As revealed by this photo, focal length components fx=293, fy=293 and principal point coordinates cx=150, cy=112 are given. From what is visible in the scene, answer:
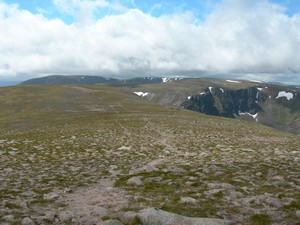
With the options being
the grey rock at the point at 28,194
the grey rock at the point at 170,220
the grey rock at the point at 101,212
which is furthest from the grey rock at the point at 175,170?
the grey rock at the point at 28,194

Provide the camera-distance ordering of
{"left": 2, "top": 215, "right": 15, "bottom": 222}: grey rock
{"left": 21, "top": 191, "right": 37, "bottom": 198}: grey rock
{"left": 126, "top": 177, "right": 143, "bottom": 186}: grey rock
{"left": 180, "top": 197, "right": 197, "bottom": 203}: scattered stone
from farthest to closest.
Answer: {"left": 126, "top": 177, "right": 143, "bottom": 186}: grey rock
{"left": 21, "top": 191, "right": 37, "bottom": 198}: grey rock
{"left": 180, "top": 197, "right": 197, "bottom": 203}: scattered stone
{"left": 2, "top": 215, "right": 15, "bottom": 222}: grey rock

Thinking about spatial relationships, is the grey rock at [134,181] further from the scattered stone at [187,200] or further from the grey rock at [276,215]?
the grey rock at [276,215]

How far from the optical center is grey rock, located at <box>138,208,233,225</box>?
1091cm

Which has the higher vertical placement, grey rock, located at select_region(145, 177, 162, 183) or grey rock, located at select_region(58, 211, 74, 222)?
grey rock, located at select_region(58, 211, 74, 222)

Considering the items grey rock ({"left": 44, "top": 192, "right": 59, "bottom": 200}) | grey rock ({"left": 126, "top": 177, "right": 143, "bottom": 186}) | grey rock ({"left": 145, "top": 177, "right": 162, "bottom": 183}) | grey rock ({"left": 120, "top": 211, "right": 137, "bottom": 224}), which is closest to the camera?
grey rock ({"left": 120, "top": 211, "right": 137, "bottom": 224})

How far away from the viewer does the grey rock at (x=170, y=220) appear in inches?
430

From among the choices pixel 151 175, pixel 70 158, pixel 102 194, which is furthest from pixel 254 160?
pixel 70 158

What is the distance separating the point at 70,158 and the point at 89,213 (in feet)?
47.4

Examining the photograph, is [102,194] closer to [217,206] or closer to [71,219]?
[71,219]

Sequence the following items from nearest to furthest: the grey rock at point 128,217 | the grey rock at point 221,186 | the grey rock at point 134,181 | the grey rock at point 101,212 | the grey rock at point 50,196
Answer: the grey rock at point 128,217 → the grey rock at point 101,212 → the grey rock at point 50,196 → the grey rock at point 221,186 → the grey rock at point 134,181

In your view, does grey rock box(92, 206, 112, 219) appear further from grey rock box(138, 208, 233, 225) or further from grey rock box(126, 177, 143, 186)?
grey rock box(126, 177, 143, 186)

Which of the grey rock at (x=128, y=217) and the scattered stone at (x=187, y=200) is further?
the scattered stone at (x=187, y=200)

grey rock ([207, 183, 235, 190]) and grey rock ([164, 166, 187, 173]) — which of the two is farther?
grey rock ([164, 166, 187, 173])

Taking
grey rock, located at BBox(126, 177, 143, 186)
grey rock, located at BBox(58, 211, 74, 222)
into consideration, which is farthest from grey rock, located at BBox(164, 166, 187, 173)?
grey rock, located at BBox(58, 211, 74, 222)
